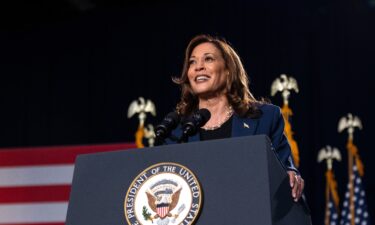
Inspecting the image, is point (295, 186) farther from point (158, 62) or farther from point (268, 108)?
point (158, 62)

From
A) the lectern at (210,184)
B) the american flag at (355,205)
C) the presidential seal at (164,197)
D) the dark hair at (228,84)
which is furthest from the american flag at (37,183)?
the presidential seal at (164,197)

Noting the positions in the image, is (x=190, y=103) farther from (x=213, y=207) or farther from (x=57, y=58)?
(x=57, y=58)

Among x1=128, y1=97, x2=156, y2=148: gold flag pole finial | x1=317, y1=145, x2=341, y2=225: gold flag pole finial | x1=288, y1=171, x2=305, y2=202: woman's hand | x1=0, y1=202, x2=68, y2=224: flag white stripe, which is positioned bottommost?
x1=288, y1=171, x2=305, y2=202: woman's hand

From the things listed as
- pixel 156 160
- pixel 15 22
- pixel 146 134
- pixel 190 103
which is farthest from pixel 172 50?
Result: pixel 156 160

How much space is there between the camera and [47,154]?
5.08m

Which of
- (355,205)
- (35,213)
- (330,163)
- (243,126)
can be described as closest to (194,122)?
(243,126)

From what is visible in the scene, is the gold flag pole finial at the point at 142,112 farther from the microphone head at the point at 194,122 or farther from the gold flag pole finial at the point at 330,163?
the microphone head at the point at 194,122

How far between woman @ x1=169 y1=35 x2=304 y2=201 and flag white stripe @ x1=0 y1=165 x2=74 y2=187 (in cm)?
265

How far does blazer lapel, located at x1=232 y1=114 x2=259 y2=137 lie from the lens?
2.25 meters

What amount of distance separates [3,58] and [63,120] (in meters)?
1.21

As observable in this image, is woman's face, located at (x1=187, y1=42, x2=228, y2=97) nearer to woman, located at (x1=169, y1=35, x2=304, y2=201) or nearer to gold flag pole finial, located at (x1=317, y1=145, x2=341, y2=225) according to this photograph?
woman, located at (x1=169, y1=35, x2=304, y2=201)

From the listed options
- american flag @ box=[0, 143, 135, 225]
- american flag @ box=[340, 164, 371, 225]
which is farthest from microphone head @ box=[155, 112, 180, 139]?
american flag @ box=[340, 164, 371, 225]

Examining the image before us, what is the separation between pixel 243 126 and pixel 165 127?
0.99ft

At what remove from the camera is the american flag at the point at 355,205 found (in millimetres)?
6883
